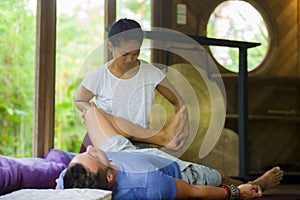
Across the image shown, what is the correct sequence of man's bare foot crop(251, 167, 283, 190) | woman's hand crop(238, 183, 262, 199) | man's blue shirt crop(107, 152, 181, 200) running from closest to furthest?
man's blue shirt crop(107, 152, 181, 200) < woman's hand crop(238, 183, 262, 199) < man's bare foot crop(251, 167, 283, 190)

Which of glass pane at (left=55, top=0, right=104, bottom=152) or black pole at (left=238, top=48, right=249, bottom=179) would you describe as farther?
glass pane at (left=55, top=0, right=104, bottom=152)

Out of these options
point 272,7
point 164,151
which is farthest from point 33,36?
point 272,7

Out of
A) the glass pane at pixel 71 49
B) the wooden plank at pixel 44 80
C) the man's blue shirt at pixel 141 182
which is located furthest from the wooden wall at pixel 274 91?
the man's blue shirt at pixel 141 182

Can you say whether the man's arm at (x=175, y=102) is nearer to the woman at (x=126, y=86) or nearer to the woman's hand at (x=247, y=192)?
the woman at (x=126, y=86)

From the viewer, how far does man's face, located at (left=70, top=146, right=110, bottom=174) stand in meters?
2.03

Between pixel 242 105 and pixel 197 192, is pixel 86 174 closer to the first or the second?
pixel 197 192

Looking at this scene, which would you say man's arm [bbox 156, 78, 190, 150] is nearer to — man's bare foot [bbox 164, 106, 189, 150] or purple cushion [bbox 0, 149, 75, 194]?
man's bare foot [bbox 164, 106, 189, 150]

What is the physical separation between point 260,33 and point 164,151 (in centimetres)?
225

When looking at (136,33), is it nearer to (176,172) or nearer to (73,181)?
(176,172)

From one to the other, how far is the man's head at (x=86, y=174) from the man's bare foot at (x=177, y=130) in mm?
744

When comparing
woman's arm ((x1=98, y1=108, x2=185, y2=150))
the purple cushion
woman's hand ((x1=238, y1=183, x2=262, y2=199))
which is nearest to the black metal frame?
woman's arm ((x1=98, y1=108, x2=185, y2=150))

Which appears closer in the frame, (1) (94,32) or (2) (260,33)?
(1) (94,32)

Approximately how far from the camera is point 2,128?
369 cm

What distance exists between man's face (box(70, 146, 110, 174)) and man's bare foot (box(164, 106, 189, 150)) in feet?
2.30
